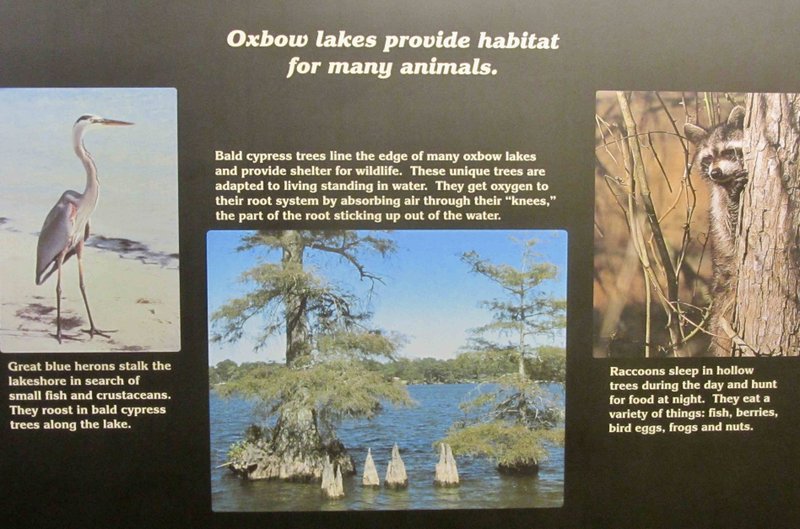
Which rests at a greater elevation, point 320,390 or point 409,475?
point 320,390

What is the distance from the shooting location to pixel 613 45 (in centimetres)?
244

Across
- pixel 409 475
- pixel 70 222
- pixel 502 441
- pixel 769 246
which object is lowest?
pixel 409 475

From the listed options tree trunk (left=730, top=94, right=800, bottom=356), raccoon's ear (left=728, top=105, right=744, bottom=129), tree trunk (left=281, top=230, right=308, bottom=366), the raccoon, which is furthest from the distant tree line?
raccoon's ear (left=728, top=105, right=744, bottom=129)

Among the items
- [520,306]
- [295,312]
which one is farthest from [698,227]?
[295,312]

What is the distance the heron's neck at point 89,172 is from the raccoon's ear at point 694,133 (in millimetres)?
2355

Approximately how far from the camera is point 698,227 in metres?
2.52

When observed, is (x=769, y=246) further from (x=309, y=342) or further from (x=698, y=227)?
(x=309, y=342)

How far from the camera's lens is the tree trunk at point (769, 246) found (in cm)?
251

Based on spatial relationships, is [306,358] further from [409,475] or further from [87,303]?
[87,303]

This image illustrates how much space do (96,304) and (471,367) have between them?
60.1 inches

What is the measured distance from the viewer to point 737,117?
2490mm

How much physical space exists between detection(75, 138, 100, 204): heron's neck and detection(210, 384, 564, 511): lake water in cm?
99

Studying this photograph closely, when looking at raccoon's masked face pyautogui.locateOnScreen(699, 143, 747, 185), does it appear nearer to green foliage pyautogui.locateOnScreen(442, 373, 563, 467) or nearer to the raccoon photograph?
the raccoon photograph

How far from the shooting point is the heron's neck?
2.45 metres
